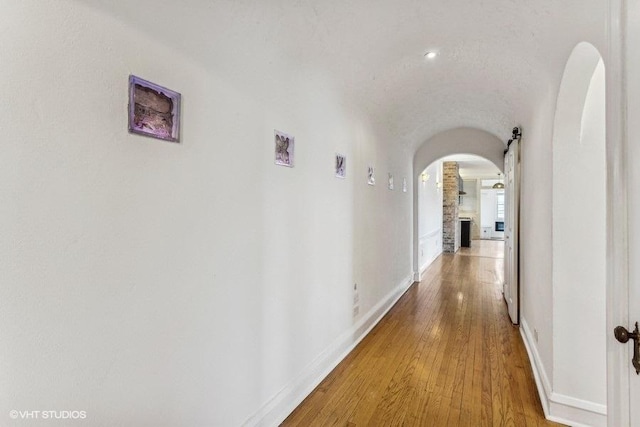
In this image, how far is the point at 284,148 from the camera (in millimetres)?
1956

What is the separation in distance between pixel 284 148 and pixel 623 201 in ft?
5.09

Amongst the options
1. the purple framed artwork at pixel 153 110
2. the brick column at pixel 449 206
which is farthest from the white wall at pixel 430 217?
the purple framed artwork at pixel 153 110

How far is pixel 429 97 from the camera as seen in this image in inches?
140

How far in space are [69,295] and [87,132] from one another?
49 cm

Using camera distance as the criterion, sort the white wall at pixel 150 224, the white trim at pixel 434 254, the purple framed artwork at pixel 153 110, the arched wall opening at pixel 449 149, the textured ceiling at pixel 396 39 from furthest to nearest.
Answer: the white trim at pixel 434 254
the arched wall opening at pixel 449 149
the textured ceiling at pixel 396 39
the purple framed artwork at pixel 153 110
the white wall at pixel 150 224

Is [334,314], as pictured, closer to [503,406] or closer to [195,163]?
[503,406]

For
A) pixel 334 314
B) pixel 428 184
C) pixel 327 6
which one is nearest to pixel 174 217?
pixel 327 6

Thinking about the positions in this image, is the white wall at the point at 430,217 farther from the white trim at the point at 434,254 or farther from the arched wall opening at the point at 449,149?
the arched wall opening at the point at 449,149

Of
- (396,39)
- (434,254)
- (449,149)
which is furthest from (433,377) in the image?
(434,254)

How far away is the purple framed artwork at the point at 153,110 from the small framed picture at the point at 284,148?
2.28ft

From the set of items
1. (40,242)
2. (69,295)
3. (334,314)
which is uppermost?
(40,242)

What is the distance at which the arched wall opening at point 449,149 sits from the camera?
5141 mm

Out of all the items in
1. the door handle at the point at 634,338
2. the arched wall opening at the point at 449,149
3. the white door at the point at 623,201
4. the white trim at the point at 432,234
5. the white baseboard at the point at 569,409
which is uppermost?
the arched wall opening at the point at 449,149

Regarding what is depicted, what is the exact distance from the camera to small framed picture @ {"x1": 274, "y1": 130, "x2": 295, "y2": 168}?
6.20ft
